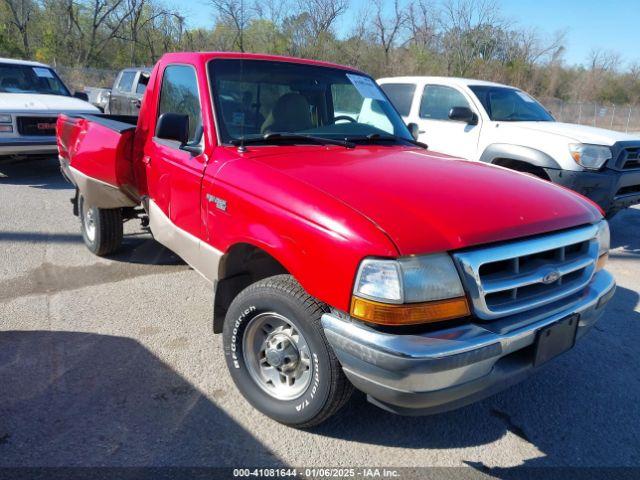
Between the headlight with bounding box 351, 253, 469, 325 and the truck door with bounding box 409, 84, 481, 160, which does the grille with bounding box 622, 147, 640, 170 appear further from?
the headlight with bounding box 351, 253, 469, 325

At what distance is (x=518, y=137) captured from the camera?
252 inches

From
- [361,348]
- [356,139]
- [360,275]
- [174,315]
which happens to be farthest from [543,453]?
[174,315]

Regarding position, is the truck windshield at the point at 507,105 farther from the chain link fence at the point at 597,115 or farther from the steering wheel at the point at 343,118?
the chain link fence at the point at 597,115

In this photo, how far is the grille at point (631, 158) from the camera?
241 inches

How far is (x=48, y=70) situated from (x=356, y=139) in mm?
8826

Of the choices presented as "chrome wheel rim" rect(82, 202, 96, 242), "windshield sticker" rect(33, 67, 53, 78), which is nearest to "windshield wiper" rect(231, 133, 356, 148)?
"chrome wheel rim" rect(82, 202, 96, 242)

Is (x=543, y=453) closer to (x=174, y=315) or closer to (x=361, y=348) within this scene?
(x=361, y=348)

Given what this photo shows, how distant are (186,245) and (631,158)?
18.7ft

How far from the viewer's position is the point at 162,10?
3444cm

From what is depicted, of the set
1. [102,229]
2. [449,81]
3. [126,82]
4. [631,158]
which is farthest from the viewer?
[126,82]

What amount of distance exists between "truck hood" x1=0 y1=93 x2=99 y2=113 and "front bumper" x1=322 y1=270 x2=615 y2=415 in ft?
26.5

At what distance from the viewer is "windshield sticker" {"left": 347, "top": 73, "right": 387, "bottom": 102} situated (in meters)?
4.06

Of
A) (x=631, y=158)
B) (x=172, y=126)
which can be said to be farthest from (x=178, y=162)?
(x=631, y=158)

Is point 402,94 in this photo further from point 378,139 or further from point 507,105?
point 378,139
